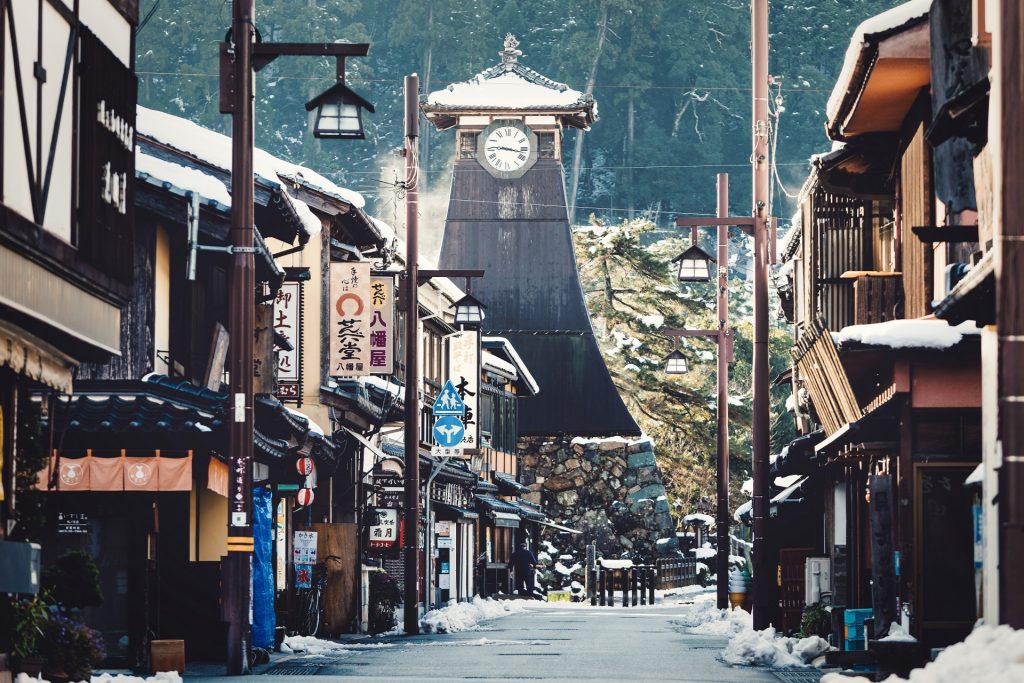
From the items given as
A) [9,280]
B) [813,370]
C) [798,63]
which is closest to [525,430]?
[813,370]

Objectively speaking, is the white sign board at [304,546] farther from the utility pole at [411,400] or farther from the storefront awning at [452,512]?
the storefront awning at [452,512]

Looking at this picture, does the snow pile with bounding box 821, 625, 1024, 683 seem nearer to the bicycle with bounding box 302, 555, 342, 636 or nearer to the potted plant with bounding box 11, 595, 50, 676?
the potted plant with bounding box 11, 595, 50, 676

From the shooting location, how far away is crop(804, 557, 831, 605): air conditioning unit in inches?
1104

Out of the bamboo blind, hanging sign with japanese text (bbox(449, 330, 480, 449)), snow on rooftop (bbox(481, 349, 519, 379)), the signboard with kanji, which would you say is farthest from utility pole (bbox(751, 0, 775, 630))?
snow on rooftop (bbox(481, 349, 519, 379))

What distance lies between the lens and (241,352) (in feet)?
66.6

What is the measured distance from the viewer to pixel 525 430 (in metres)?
70.2

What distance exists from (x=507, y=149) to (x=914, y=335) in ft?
165

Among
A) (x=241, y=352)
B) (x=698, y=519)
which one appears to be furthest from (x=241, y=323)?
(x=698, y=519)

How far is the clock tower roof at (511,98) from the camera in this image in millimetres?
67938

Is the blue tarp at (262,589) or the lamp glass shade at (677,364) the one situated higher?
the lamp glass shade at (677,364)

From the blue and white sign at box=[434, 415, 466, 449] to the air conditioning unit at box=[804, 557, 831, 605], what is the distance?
37.1 feet

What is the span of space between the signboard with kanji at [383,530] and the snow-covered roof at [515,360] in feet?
67.3

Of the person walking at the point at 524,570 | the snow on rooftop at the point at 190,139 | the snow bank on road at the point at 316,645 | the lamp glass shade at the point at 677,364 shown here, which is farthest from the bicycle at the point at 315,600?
the person walking at the point at 524,570

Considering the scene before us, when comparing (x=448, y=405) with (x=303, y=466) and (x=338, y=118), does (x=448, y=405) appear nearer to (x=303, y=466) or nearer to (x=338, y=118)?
(x=303, y=466)
